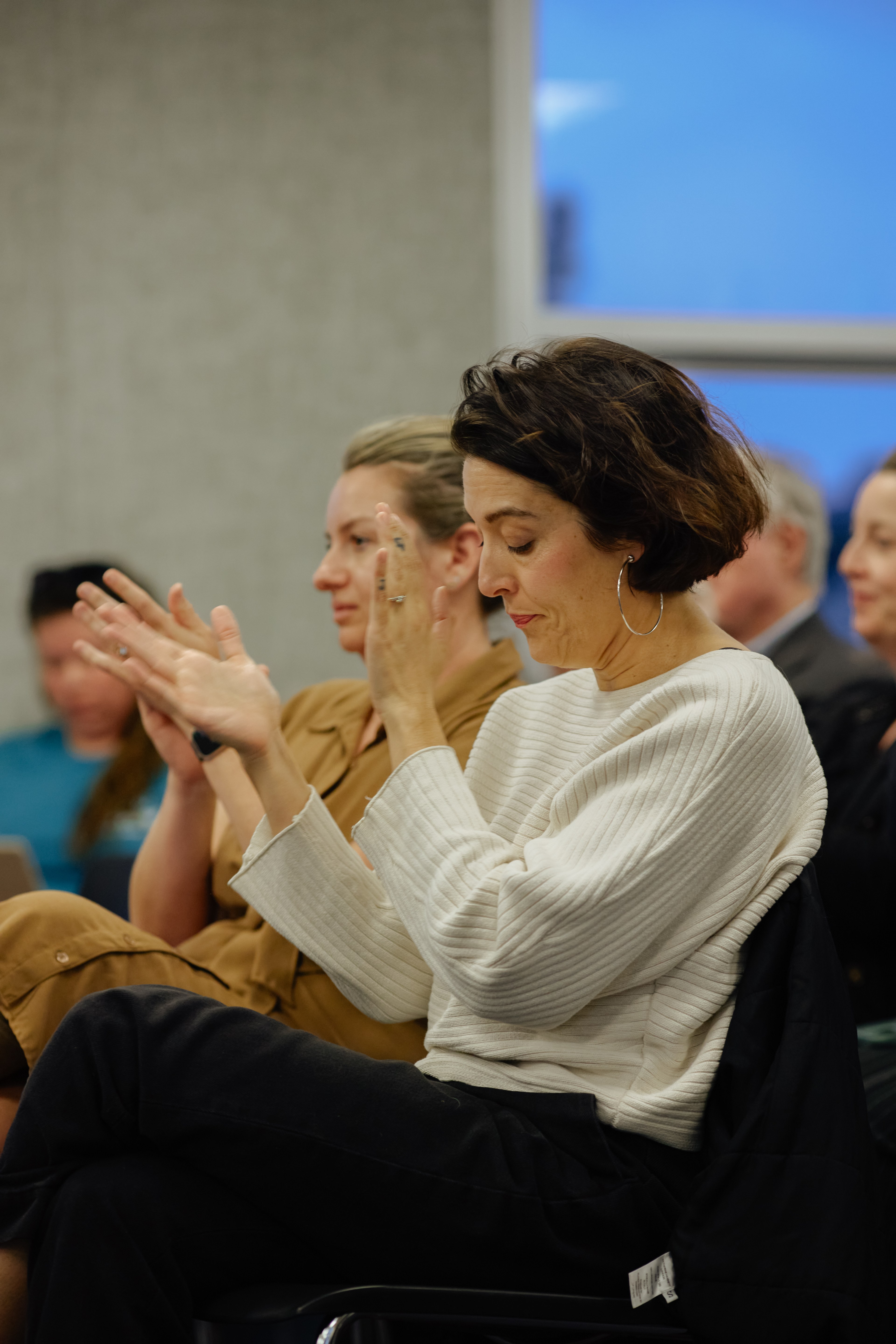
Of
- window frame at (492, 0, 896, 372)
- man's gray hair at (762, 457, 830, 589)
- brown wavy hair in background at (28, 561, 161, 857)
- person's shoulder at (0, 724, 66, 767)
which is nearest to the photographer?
brown wavy hair in background at (28, 561, 161, 857)

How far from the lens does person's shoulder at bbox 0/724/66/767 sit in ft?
10.3

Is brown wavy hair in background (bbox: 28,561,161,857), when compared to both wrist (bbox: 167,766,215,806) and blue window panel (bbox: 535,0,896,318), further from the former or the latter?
blue window panel (bbox: 535,0,896,318)

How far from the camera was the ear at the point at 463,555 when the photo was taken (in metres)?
1.72

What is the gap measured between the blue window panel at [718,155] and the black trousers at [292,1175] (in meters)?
3.17

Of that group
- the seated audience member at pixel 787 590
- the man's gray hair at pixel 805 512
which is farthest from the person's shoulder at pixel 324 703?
the man's gray hair at pixel 805 512

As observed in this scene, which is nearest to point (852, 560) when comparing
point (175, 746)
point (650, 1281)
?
point (175, 746)

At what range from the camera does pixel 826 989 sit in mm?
1020

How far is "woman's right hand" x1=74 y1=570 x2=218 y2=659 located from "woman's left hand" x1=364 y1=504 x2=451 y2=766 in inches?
14.9

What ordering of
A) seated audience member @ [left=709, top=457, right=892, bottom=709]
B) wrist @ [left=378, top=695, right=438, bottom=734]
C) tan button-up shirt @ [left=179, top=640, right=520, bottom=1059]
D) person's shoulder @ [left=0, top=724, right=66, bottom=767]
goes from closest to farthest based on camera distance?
wrist @ [left=378, top=695, right=438, bottom=734] < tan button-up shirt @ [left=179, top=640, right=520, bottom=1059] < seated audience member @ [left=709, top=457, right=892, bottom=709] < person's shoulder @ [left=0, top=724, right=66, bottom=767]

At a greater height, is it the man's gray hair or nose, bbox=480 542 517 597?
nose, bbox=480 542 517 597

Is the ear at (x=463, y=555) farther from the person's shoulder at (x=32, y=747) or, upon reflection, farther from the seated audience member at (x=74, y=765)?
the person's shoulder at (x=32, y=747)

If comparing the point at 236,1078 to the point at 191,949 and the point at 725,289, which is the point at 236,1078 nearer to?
the point at 191,949

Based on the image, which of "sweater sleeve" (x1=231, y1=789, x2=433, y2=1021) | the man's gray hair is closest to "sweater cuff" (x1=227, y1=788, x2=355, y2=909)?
"sweater sleeve" (x1=231, y1=789, x2=433, y2=1021)

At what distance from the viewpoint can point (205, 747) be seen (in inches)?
63.9
